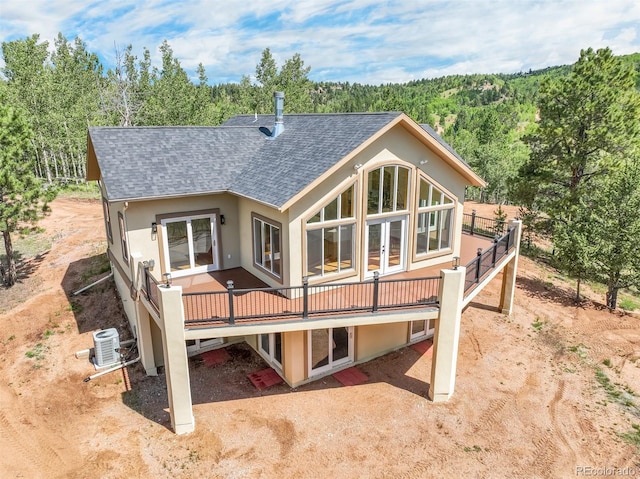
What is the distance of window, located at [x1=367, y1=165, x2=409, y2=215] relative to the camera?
13.4 m

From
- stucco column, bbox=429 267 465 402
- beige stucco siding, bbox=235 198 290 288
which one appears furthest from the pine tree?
stucco column, bbox=429 267 465 402

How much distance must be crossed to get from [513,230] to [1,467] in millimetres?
18531

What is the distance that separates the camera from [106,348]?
1460 centimetres

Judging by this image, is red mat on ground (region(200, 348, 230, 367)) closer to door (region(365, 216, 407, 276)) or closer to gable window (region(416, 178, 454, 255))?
door (region(365, 216, 407, 276))

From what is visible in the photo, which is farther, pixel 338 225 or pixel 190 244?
pixel 190 244

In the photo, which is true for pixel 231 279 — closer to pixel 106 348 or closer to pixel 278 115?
pixel 106 348

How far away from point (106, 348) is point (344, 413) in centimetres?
879

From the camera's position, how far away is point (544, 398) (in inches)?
515

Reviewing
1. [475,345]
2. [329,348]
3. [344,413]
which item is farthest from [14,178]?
[475,345]

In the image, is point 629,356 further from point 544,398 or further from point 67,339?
point 67,339

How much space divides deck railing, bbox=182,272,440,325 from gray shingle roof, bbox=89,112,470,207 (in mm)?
3008

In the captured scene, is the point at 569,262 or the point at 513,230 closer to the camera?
the point at 513,230

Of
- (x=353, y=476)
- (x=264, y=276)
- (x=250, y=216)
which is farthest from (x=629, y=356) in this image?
(x=250, y=216)

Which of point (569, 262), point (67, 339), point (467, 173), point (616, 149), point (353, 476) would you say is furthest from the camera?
point (616, 149)
